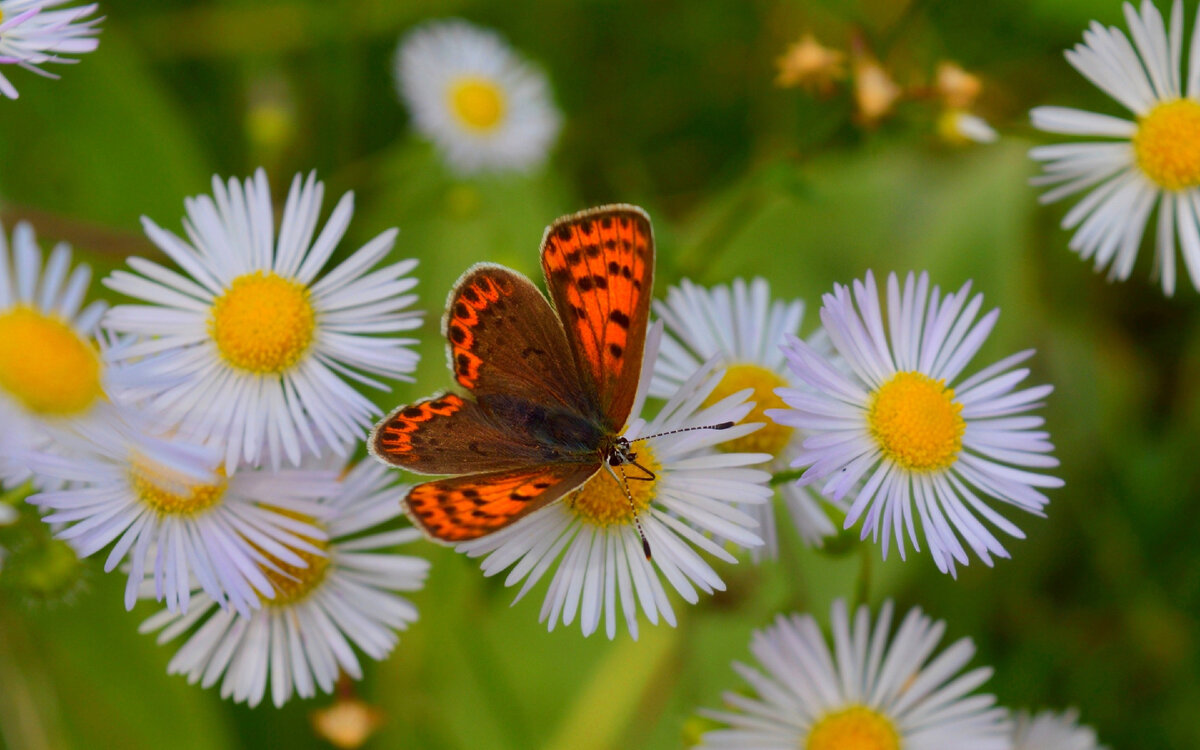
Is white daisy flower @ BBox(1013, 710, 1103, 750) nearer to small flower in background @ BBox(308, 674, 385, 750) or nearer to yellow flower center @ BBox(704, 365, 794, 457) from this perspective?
yellow flower center @ BBox(704, 365, 794, 457)

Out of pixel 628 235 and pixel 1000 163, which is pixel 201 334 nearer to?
pixel 628 235

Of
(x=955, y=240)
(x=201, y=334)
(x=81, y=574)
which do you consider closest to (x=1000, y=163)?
(x=955, y=240)

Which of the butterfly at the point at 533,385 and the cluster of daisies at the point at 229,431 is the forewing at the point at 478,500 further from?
the cluster of daisies at the point at 229,431

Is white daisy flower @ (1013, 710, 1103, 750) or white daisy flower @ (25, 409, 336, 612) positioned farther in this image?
white daisy flower @ (1013, 710, 1103, 750)

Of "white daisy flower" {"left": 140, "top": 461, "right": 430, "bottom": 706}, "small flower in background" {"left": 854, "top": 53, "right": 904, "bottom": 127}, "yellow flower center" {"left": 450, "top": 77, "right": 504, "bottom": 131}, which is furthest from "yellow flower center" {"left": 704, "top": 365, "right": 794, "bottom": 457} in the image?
"yellow flower center" {"left": 450, "top": 77, "right": 504, "bottom": 131}

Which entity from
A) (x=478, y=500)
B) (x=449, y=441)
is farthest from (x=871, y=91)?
(x=478, y=500)

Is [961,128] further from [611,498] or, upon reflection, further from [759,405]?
[611,498]
